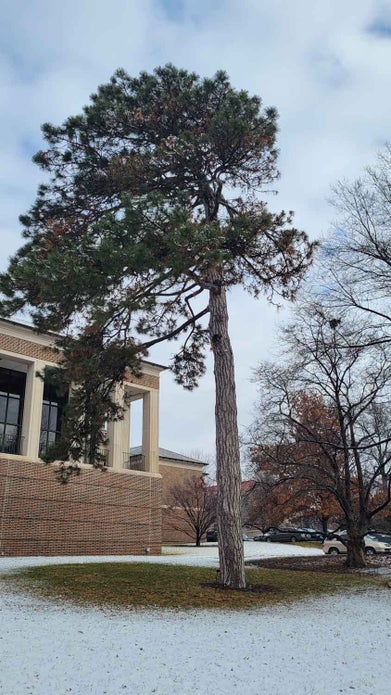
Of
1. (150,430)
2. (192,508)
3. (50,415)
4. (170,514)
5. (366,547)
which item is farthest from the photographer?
(170,514)

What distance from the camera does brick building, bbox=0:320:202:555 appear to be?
60.9 ft

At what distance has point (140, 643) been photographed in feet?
18.6

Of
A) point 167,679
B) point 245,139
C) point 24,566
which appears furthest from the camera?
point 24,566

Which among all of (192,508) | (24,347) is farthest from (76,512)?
(192,508)

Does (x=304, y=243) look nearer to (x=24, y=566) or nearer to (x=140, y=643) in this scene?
(x=140, y=643)

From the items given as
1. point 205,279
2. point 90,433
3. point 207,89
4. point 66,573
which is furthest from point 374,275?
point 66,573

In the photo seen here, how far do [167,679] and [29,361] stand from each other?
53.6ft

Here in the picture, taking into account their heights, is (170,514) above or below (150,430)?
below

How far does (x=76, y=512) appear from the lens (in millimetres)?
20141

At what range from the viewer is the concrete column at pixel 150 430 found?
2352 centimetres

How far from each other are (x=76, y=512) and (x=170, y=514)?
19.1 metres

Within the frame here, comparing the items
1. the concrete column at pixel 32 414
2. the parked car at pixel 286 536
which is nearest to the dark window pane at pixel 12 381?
the concrete column at pixel 32 414

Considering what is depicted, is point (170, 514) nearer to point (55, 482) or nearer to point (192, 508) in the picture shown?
point (192, 508)

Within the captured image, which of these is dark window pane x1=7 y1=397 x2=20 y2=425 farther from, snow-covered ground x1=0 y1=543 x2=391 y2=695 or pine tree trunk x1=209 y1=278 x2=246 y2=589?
snow-covered ground x1=0 y1=543 x2=391 y2=695
